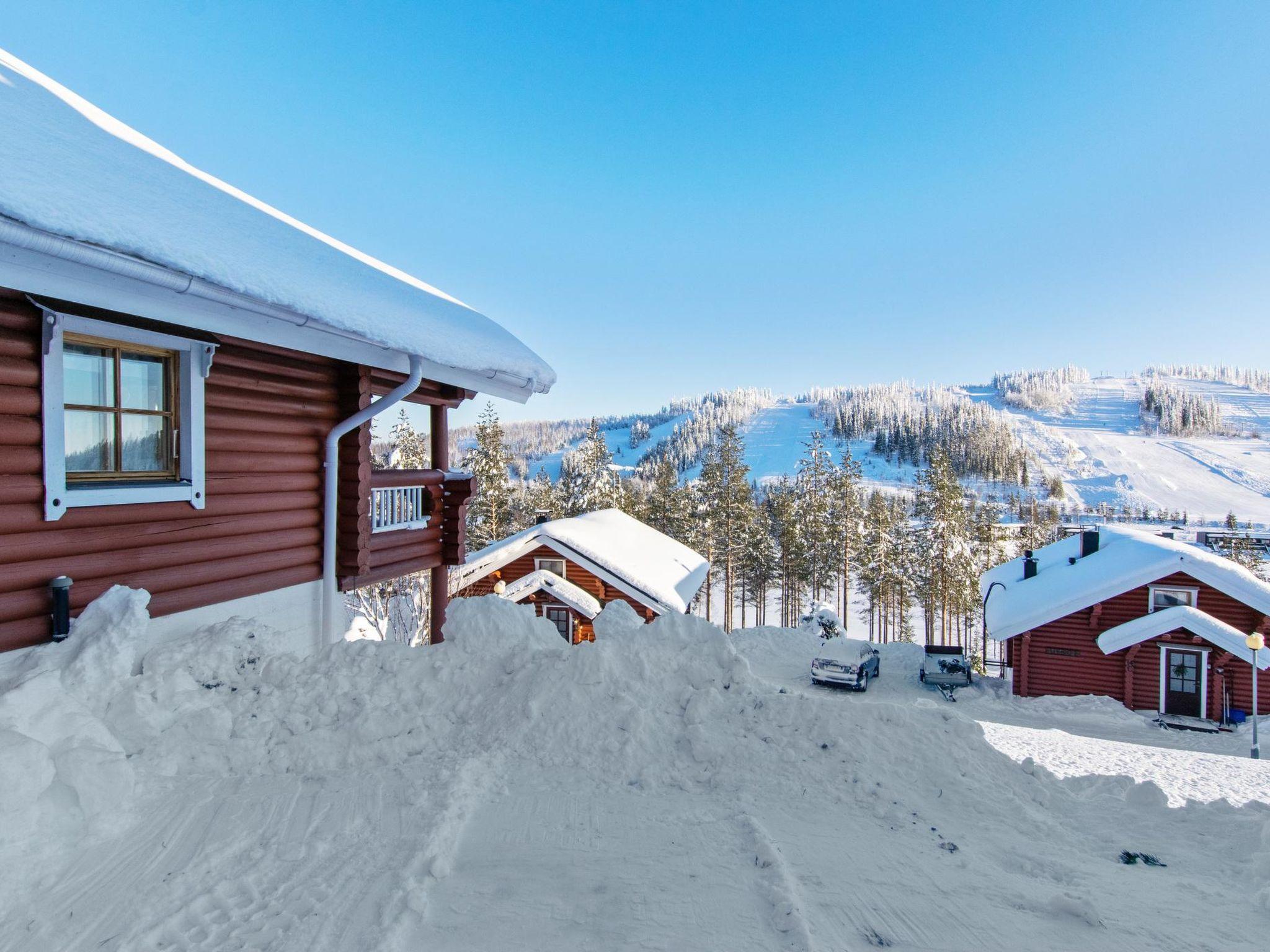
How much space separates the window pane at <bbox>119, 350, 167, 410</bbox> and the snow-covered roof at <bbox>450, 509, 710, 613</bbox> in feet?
31.1

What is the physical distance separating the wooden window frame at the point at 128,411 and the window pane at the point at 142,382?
1cm

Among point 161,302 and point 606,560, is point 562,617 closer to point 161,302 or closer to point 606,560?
point 606,560

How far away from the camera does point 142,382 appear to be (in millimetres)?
4109

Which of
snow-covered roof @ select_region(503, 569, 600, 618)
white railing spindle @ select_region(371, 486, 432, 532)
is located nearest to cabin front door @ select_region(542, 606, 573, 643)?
snow-covered roof @ select_region(503, 569, 600, 618)

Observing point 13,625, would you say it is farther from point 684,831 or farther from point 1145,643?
point 1145,643

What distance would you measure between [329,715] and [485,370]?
3384 millimetres

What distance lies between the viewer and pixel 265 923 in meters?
2.49

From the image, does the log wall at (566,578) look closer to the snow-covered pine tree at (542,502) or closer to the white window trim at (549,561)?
the white window trim at (549,561)

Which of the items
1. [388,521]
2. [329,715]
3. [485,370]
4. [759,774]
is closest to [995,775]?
[759,774]

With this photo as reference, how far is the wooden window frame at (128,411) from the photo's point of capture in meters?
3.76

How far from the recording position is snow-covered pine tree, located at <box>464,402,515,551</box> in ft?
89.4

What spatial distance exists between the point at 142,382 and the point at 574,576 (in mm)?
13320

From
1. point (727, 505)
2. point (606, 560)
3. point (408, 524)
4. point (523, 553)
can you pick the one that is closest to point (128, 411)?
point (408, 524)

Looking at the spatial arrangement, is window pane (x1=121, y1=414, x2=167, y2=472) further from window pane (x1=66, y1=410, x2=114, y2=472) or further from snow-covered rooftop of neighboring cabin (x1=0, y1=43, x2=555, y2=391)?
snow-covered rooftop of neighboring cabin (x1=0, y1=43, x2=555, y2=391)
